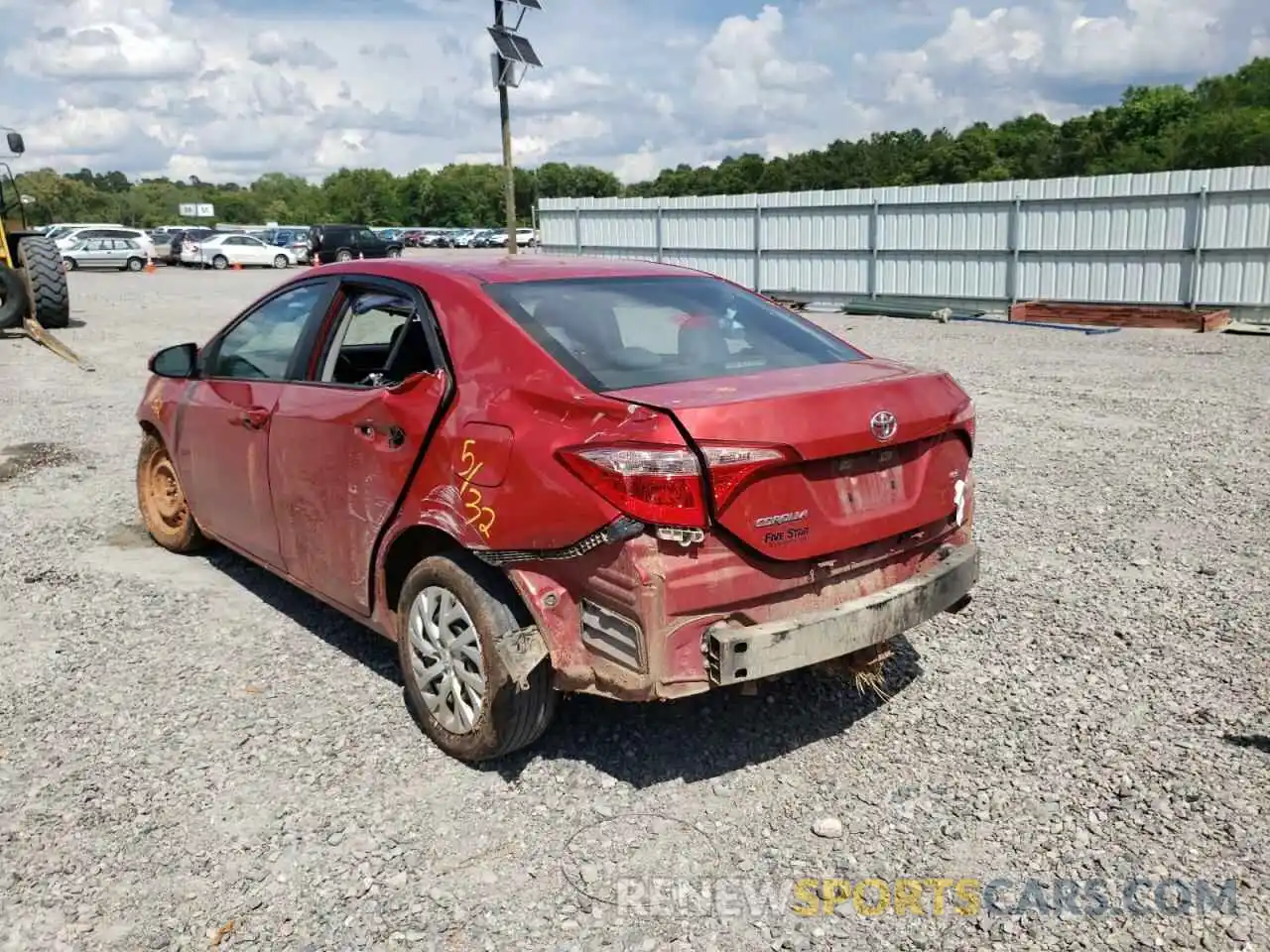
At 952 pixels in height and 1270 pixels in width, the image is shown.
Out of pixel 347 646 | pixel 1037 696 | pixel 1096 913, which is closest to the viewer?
pixel 1096 913

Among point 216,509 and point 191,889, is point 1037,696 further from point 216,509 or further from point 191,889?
point 216,509

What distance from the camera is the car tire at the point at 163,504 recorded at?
19.2 ft

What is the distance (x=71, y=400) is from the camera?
11.4 metres

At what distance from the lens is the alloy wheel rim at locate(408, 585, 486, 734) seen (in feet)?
11.6

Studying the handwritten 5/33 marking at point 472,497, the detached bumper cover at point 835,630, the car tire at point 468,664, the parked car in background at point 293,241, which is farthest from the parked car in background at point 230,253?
the detached bumper cover at point 835,630

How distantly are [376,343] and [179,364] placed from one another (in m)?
1.32

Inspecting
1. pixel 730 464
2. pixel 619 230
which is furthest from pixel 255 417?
pixel 619 230

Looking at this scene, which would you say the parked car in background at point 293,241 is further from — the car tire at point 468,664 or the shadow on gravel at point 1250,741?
the shadow on gravel at point 1250,741

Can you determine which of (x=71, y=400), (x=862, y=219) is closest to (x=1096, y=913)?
(x=71, y=400)

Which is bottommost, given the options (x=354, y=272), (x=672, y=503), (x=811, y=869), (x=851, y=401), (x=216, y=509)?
(x=811, y=869)

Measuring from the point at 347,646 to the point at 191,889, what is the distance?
174cm

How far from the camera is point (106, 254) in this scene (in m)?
39.2

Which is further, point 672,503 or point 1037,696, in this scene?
point 1037,696

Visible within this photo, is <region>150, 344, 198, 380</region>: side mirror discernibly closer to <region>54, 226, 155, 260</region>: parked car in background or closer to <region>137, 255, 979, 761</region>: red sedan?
<region>137, 255, 979, 761</region>: red sedan
